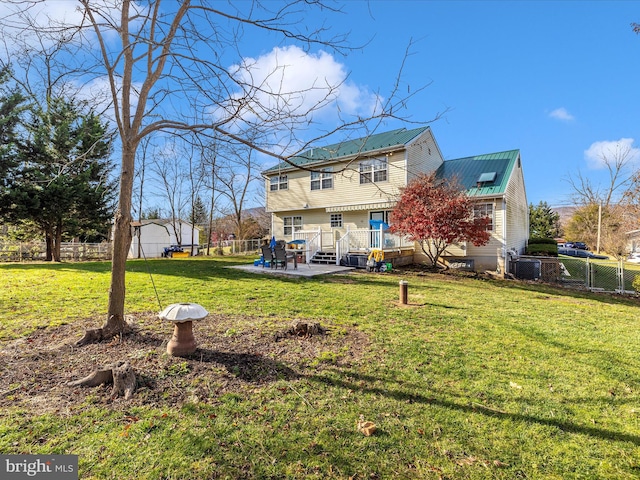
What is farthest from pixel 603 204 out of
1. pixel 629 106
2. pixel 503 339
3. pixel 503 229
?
pixel 503 339

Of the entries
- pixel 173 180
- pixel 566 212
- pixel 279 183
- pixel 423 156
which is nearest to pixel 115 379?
pixel 423 156

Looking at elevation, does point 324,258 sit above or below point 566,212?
below

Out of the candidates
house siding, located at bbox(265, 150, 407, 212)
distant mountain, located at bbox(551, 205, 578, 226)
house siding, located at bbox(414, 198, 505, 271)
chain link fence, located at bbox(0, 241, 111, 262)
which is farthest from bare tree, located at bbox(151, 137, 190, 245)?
distant mountain, located at bbox(551, 205, 578, 226)

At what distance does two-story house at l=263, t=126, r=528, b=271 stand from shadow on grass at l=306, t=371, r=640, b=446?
1003cm

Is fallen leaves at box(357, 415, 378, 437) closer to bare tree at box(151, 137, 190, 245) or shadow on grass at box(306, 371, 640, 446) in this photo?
shadow on grass at box(306, 371, 640, 446)

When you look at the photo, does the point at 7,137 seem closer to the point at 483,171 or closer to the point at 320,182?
the point at 320,182

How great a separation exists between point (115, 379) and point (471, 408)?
3.30 m

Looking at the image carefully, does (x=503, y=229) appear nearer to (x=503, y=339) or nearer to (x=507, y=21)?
(x=507, y=21)

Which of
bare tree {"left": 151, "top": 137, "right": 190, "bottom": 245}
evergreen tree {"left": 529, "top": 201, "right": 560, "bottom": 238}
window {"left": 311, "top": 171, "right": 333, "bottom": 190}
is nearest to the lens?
window {"left": 311, "top": 171, "right": 333, "bottom": 190}

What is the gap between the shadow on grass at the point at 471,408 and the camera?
7.88ft

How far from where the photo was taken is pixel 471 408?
2723 mm

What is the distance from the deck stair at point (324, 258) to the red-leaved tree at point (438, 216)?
383 cm

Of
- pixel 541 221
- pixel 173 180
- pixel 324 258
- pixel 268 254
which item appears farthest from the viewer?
pixel 541 221

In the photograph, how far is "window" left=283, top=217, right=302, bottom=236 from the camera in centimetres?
1947
